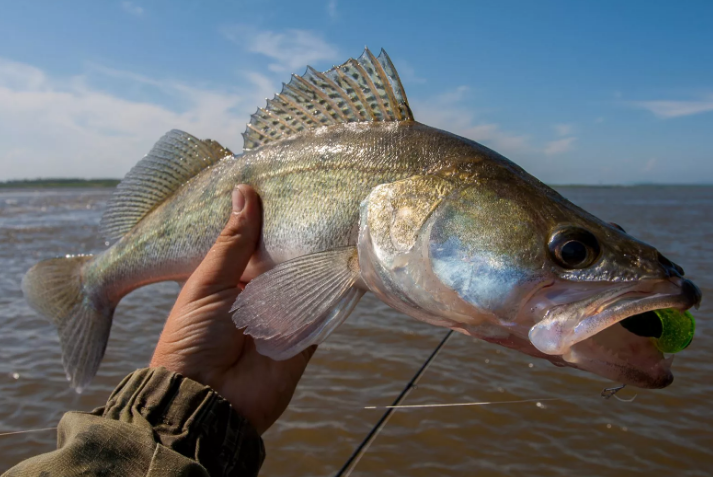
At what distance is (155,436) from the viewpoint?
1855 mm

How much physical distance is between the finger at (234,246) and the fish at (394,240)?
7cm

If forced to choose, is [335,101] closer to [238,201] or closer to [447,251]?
[238,201]

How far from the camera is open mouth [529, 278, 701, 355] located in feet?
4.93

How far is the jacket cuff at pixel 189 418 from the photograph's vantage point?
1.96 m

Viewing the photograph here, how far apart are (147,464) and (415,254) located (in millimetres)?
1233

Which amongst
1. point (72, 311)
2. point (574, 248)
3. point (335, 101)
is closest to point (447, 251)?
point (574, 248)

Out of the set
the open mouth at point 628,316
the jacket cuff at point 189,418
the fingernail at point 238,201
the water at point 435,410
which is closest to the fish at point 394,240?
the open mouth at point 628,316

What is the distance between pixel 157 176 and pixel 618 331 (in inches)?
119

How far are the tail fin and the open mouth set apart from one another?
3.10 meters

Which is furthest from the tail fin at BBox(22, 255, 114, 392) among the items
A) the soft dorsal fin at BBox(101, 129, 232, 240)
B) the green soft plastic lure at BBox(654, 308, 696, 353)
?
the green soft plastic lure at BBox(654, 308, 696, 353)

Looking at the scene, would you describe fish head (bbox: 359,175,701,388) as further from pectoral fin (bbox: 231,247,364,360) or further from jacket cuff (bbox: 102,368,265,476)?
jacket cuff (bbox: 102,368,265,476)

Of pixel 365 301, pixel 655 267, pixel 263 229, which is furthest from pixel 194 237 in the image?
pixel 365 301

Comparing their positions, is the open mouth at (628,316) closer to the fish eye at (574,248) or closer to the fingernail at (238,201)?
the fish eye at (574,248)

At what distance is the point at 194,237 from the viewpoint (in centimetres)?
303
